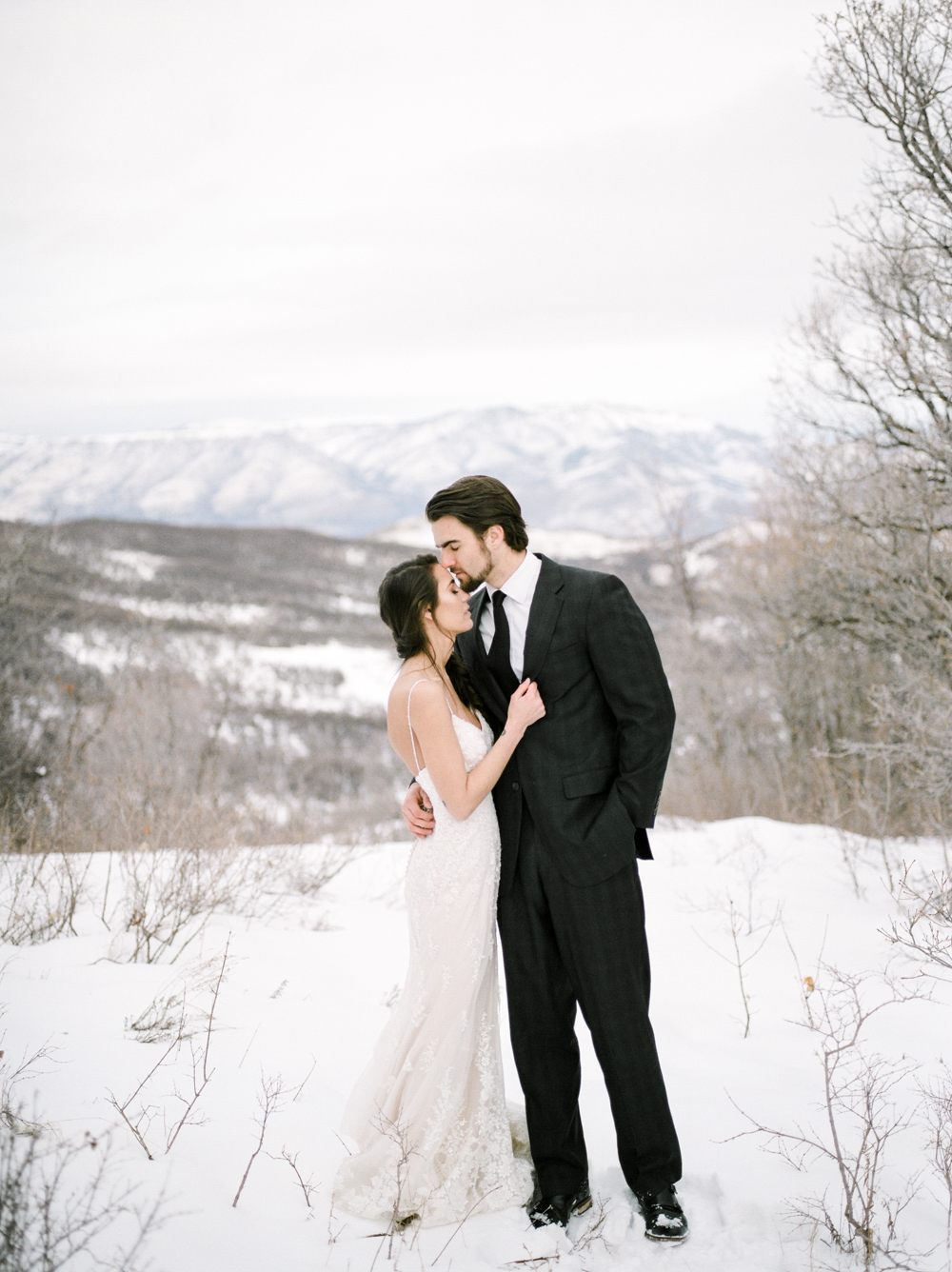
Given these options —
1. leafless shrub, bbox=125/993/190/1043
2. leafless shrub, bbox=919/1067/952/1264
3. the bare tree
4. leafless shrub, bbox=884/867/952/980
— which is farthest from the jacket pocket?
the bare tree

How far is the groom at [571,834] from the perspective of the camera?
101 inches

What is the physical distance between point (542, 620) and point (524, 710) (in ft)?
0.98

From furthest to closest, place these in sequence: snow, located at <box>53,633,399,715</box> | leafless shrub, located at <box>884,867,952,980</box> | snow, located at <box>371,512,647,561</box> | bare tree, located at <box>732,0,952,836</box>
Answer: snow, located at <box>371,512,647,561</box>
snow, located at <box>53,633,399,715</box>
bare tree, located at <box>732,0,952,836</box>
leafless shrub, located at <box>884,867,952,980</box>

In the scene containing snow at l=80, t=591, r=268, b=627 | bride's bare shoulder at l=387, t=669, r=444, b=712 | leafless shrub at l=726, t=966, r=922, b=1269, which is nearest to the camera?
leafless shrub at l=726, t=966, r=922, b=1269

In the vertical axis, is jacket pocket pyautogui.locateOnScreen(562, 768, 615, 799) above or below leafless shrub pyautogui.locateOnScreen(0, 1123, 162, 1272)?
above

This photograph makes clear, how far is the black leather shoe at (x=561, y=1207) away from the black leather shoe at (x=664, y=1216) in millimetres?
204

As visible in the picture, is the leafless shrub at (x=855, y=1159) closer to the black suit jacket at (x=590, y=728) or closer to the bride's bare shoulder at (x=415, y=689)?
the black suit jacket at (x=590, y=728)

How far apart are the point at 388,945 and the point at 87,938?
1.81 meters

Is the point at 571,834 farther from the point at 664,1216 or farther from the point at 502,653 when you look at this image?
the point at 664,1216

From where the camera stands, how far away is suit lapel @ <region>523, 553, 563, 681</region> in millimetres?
2656

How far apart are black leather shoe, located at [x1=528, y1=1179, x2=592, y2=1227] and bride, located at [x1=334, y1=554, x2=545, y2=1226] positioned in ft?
0.26

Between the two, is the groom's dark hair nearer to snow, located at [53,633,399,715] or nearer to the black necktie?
the black necktie

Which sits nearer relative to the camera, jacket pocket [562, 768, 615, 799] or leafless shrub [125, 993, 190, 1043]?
jacket pocket [562, 768, 615, 799]

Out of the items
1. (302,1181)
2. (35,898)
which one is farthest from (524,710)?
(35,898)
